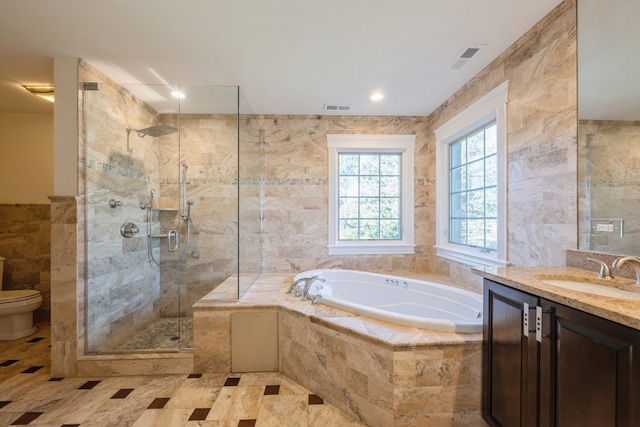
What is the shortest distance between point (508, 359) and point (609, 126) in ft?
4.09

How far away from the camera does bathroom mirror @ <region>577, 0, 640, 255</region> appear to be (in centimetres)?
127

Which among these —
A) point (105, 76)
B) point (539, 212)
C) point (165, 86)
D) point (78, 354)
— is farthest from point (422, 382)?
point (105, 76)

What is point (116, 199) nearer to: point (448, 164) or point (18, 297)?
point (18, 297)

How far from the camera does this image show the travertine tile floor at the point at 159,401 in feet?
5.39

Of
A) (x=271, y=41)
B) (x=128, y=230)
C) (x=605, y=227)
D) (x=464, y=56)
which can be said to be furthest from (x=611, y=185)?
(x=128, y=230)

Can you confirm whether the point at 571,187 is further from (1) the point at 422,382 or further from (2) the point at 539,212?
(1) the point at 422,382

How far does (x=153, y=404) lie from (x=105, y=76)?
2.56 m

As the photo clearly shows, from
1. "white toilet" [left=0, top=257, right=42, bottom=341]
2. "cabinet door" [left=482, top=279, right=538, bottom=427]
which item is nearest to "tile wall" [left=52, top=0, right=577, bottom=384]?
"cabinet door" [left=482, top=279, right=538, bottom=427]

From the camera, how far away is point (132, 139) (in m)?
2.60

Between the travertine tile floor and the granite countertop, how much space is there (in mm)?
1193

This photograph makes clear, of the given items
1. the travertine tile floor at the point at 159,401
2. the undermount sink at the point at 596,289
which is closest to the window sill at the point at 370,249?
the travertine tile floor at the point at 159,401

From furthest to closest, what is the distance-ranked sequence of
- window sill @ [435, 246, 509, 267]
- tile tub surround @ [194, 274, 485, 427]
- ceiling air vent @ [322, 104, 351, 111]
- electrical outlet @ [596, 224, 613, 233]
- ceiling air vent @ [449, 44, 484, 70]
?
1. ceiling air vent @ [322, 104, 351, 111]
2. window sill @ [435, 246, 509, 267]
3. ceiling air vent @ [449, 44, 484, 70]
4. tile tub surround @ [194, 274, 485, 427]
5. electrical outlet @ [596, 224, 613, 233]

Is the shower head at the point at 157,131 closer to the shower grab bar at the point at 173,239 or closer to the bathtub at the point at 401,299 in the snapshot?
the shower grab bar at the point at 173,239

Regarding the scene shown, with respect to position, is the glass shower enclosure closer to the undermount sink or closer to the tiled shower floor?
the tiled shower floor
